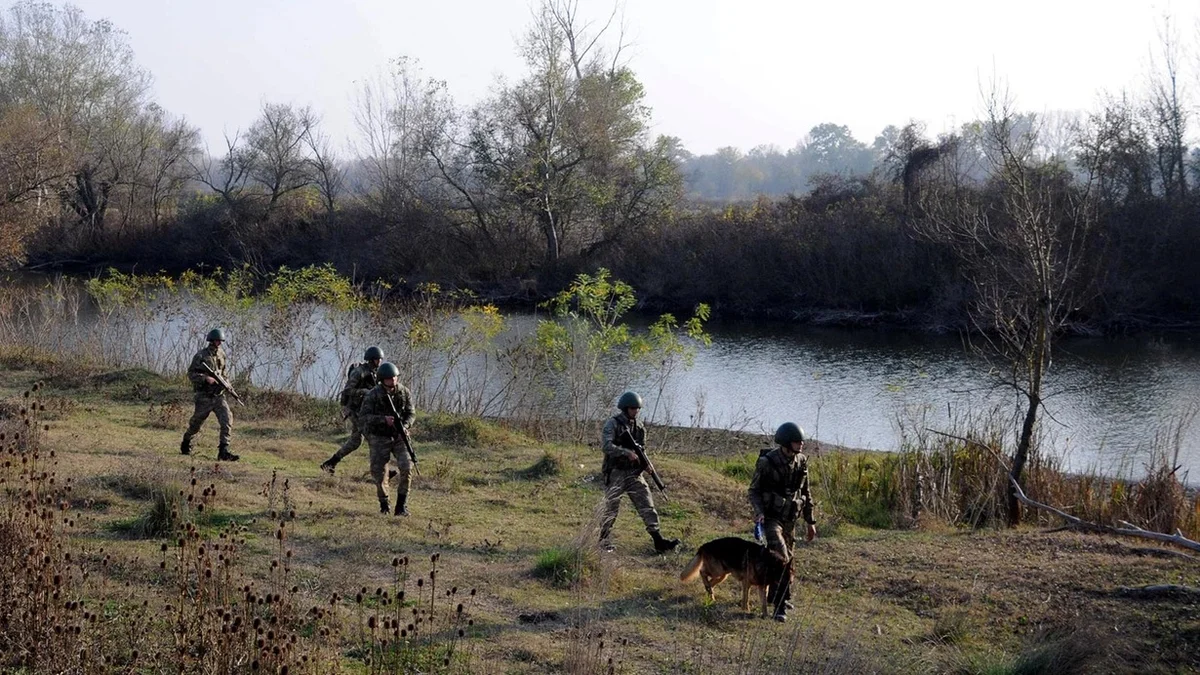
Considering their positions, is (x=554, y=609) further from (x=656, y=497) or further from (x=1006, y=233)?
(x=1006, y=233)

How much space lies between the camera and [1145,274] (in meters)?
41.6

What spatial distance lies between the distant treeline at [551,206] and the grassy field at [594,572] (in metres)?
24.9

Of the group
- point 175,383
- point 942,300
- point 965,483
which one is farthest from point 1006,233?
point 942,300

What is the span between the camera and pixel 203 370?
14.0 metres

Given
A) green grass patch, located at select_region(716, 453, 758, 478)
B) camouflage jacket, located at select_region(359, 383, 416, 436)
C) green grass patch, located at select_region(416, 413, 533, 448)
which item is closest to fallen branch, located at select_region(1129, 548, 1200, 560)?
green grass patch, located at select_region(716, 453, 758, 478)

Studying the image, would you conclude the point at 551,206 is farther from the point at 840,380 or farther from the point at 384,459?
the point at 384,459

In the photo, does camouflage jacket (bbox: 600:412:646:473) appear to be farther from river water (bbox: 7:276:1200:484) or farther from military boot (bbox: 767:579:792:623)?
river water (bbox: 7:276:1200:484)

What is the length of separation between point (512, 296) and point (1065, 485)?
39.8 metres

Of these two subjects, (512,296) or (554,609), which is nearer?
(554,609)

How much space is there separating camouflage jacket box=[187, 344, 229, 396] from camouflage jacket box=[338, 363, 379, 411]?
195cm

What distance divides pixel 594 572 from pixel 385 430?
323cm

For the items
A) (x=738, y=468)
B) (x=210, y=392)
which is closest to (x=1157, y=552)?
(x=738, y=468)

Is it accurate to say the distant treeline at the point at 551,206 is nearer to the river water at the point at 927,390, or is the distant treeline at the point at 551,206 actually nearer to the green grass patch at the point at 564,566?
the river water at the point at 927,390

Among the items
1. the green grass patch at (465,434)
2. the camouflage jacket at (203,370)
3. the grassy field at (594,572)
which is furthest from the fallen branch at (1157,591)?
the camouflage jacket at (203,370)
